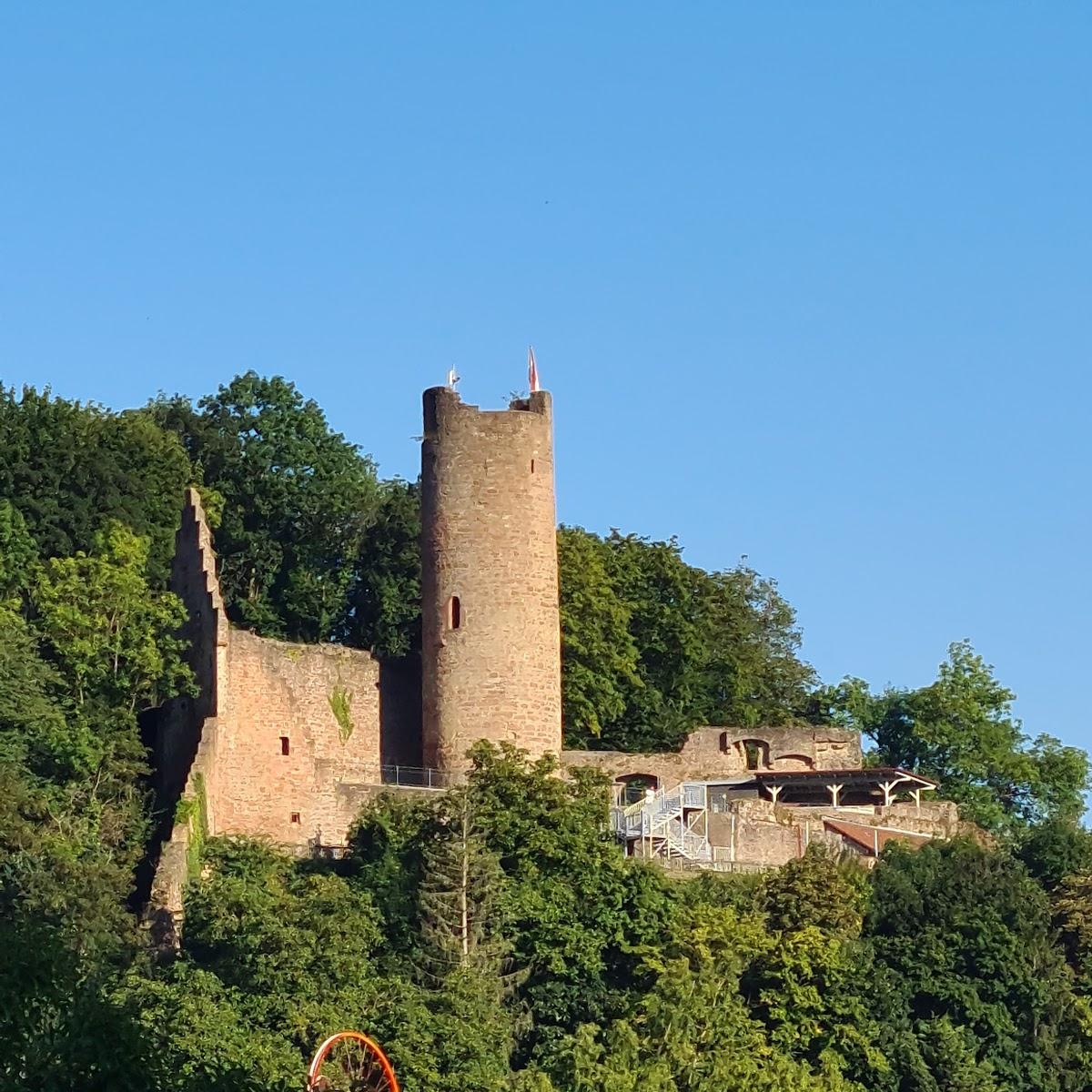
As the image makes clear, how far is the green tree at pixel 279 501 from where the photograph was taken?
53.4 meters

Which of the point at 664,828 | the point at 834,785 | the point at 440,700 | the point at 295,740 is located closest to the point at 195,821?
the point at 295,740

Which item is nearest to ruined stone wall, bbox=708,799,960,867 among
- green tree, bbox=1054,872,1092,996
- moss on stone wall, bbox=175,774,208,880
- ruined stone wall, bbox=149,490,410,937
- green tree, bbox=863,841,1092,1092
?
green tree, bbox=863,841,1092,1092

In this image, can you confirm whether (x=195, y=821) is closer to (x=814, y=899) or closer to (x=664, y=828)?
(x=664, y=828)

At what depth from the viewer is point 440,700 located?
46.9 meters

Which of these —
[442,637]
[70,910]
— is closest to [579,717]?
[442,637]

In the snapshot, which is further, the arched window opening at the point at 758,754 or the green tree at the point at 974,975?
the arched window opening at the point at 758,754

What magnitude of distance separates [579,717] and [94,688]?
8979 millimetres

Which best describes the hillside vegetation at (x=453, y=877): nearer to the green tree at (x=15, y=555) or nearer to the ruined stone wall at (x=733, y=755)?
the green tree at (x=15, y=555)

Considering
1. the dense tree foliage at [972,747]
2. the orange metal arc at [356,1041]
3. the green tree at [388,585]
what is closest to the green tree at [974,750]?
the dense tree foliage at [972,747]

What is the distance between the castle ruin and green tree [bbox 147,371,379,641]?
11.6 ft

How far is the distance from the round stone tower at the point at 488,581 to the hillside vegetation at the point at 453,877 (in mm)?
1943

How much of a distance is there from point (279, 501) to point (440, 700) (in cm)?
868

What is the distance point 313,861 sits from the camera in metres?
44.9

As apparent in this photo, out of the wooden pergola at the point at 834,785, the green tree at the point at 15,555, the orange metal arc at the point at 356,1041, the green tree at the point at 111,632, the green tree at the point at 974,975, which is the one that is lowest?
the orange metal arc at the point at 356,1041
